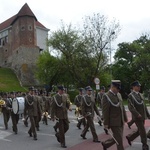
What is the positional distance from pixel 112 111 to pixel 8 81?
66.9m

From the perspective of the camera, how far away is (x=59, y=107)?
11047mm

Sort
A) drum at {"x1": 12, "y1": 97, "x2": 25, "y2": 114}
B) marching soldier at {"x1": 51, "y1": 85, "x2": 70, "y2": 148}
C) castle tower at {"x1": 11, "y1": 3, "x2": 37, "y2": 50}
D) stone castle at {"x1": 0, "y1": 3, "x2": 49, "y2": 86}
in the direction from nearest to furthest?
marching soldier at {"x1": 51, "y1": 85, "x2": 70, "y2": 148} → drum at {"x1": 12, "y1": 97, "x2": 25, "y2": 114} → stone castle at {"x1": 0, "y1": 3, "x2": 49, "y2": 86} → castle tower at {"x1": 11, "y1": 3, "x2": 37, "y2": 50}

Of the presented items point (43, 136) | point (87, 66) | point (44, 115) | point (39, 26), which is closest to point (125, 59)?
point (87, 66)

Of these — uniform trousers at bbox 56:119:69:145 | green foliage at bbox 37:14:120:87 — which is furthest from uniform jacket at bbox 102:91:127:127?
green foliage at bbox 37:14:120:87

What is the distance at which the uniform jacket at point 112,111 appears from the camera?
25.9 feet

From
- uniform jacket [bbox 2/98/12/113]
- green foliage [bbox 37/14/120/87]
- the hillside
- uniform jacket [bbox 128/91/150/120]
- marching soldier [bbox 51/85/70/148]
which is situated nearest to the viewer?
uniform jacket [bbox 128/91/150/120]

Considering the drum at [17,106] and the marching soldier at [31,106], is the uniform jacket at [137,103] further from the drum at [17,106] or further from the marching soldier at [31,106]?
the drum at [17,106]

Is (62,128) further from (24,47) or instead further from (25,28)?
(25,28)

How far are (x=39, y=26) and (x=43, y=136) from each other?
82.0 meters

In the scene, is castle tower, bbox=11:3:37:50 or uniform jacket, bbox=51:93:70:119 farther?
castle tower, bbox=11:3:37:50

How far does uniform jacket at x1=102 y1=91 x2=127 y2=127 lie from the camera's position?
790cm

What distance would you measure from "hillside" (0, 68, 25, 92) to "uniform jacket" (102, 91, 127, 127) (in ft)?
187

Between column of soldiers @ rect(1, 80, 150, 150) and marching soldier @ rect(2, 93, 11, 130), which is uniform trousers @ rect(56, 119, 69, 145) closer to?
column of soldiers @ rect(1, 80, 150, 150)

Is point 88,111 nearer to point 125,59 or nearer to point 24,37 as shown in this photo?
point 125,59
